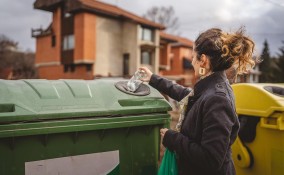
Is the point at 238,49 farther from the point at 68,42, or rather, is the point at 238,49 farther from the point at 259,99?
the point at 68,42

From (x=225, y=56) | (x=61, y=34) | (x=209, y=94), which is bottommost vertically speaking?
(x=209, y=94)

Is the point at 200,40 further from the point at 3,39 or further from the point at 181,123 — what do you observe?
the point at 3,39

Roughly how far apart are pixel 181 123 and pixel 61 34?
26463 millimetres

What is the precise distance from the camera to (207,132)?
175 centimetres

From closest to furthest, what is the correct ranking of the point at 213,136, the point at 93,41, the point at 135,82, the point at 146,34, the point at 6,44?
1. the point at 213,136
2. the point at 135,82
3. the point at 93,41
4. the point at 146,34
5. the point at 6,44

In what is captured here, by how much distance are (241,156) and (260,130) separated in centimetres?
35

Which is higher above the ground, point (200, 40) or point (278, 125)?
point (200, 40)

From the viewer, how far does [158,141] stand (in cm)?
252

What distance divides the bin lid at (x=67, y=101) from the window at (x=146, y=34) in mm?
25243

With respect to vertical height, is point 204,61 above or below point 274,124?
above

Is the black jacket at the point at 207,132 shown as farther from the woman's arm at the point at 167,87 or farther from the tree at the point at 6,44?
the tree at the point at 6,44

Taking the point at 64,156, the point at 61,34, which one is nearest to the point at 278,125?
the point at 64,156

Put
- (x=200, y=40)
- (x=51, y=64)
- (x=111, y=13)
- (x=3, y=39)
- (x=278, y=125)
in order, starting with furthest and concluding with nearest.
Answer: (x=3, y=39), (x=51, y=64), (x=111, y=13), (x=278, y=125), (x=200, y=40)

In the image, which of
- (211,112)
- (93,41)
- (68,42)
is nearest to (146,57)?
(93,41)
